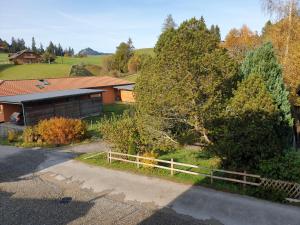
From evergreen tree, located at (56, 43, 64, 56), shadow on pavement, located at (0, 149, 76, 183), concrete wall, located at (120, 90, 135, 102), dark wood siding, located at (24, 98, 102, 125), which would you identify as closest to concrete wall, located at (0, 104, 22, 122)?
dark wood siding, located at (24, 98, 102, 125)

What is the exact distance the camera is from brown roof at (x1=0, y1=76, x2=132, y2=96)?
3536cm

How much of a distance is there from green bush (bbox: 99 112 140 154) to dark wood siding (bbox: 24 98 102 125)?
1390cm

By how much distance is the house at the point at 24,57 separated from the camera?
87.3 metres

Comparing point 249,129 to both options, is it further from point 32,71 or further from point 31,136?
point 32,71

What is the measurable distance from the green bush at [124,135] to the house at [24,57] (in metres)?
78.7

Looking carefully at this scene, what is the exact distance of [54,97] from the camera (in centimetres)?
3081

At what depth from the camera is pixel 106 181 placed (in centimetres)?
1491

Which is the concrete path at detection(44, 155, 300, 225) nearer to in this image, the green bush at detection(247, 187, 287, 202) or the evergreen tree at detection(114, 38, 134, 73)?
the green bush at detection(247, 187, 287, 202)

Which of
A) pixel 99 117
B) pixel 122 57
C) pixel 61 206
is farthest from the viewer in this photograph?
pixel 122 57

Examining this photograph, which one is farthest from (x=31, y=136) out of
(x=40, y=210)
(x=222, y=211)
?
(x=222, y=211)

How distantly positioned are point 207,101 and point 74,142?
13.4 metres

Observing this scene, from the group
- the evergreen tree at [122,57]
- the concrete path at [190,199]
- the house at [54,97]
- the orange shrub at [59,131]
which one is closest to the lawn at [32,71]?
the evergreen tree at [122,57]

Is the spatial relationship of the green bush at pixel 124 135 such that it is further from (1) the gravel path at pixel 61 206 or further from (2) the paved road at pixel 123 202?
(1) the gravel path at pixel 61 206

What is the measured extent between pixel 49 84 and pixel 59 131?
18.9m
